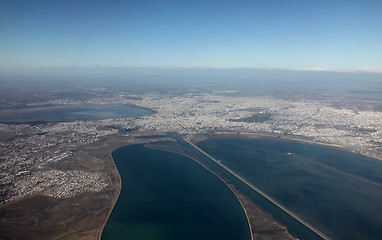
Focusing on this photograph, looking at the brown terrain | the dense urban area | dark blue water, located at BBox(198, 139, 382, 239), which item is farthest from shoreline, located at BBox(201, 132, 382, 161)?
the brown terrain

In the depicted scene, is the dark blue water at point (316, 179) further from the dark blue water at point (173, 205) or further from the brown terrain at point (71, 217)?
the dark blue water at point (173, 205)

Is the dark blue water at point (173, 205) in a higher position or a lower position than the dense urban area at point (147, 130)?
lower

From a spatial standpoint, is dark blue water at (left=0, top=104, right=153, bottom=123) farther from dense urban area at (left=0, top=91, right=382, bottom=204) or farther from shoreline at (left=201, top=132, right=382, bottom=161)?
shoreline at (left=201, top=132, right=382, bottom=161)

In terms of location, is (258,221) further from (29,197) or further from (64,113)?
(64,113)

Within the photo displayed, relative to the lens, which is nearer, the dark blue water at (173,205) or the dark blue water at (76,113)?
the dark blue water at (173,205)

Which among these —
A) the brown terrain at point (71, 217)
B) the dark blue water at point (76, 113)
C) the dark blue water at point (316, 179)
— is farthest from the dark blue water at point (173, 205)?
the dark blue water at point (76, 113)
